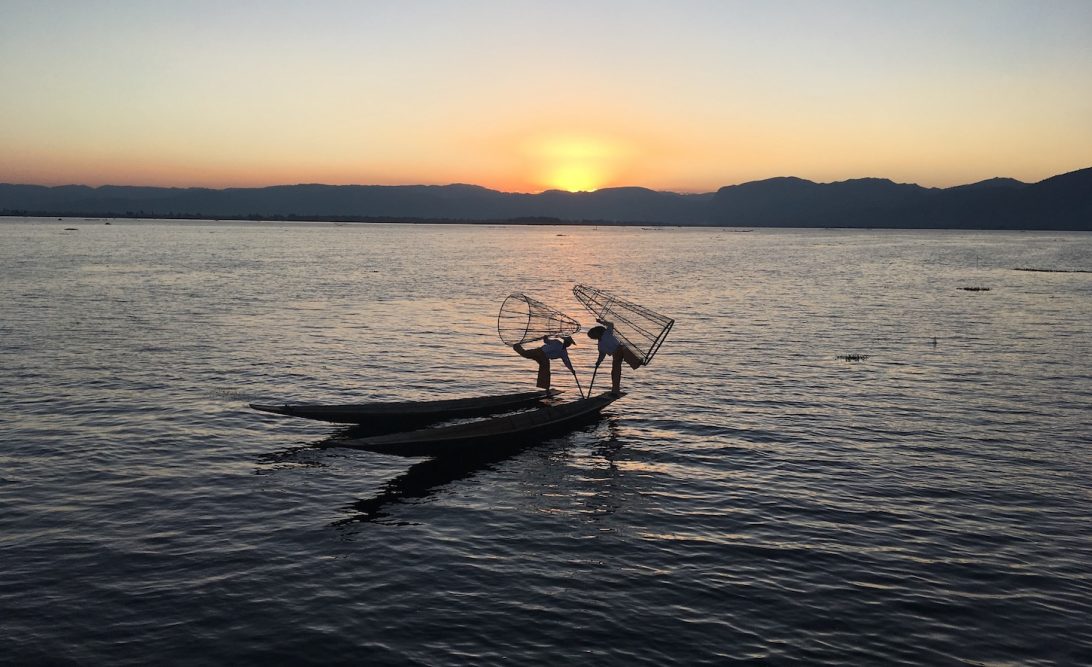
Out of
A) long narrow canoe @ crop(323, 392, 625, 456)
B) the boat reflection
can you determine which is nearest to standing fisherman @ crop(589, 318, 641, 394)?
long narrow canoe @ crop(323, 392, 625, 456)

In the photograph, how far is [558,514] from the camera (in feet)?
71.0

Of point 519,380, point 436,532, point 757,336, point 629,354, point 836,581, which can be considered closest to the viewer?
point 836,581

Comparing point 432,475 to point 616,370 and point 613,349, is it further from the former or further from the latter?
point 616,370

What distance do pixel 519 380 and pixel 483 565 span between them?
22.7 meters

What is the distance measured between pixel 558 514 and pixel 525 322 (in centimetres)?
1308

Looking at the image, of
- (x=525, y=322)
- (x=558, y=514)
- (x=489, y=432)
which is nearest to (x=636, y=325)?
(x=525, y=322)

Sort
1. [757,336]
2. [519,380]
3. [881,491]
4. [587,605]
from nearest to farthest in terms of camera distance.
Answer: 1. [587,605]
2. [881,491]
3. [519,380]
4. [757,336]

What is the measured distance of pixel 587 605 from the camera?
16047 mm

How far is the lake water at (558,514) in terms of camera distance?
14.8 meters

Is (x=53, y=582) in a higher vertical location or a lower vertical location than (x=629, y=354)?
lower

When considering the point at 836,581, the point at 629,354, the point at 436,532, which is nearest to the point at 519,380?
the point at 629,354

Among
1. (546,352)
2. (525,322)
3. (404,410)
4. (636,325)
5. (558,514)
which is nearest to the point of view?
(558,514)

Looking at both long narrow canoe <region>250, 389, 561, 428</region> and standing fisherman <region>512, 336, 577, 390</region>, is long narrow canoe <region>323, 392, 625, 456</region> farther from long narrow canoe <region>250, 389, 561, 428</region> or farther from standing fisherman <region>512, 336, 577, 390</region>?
standing fisherman <region>512, 336, 577, 390</region>

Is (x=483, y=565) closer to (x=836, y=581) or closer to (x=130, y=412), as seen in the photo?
(x=836, y=581)
